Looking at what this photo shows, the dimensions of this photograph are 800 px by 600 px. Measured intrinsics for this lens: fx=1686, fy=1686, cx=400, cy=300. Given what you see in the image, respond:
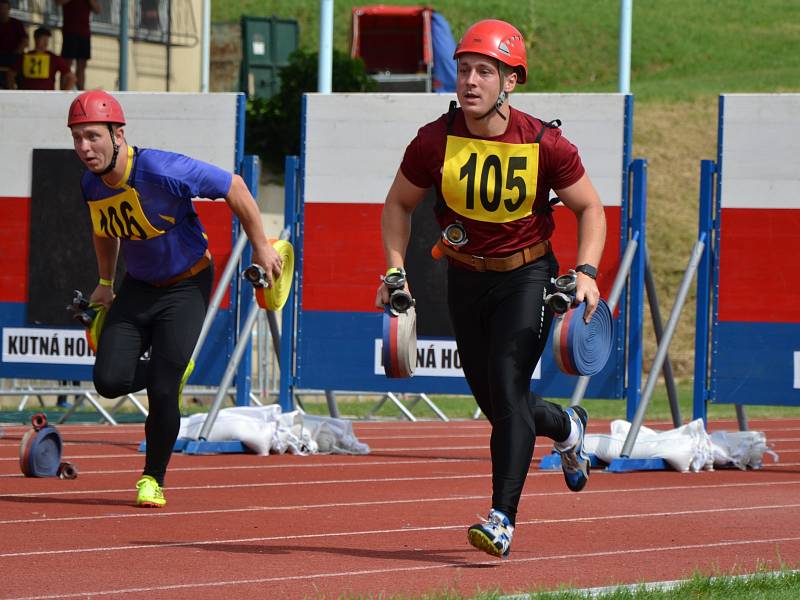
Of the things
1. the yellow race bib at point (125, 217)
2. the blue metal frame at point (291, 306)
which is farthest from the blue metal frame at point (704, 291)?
the yellow race bib at point (125, 217)

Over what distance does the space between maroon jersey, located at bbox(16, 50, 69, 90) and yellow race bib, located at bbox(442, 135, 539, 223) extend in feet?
49.2

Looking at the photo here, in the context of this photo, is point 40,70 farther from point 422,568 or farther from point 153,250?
point 422,568

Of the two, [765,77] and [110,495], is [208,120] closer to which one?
[110,495]

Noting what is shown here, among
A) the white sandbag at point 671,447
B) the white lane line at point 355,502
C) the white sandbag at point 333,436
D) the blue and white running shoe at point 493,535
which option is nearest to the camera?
the blue and white running shoe at point 493,535

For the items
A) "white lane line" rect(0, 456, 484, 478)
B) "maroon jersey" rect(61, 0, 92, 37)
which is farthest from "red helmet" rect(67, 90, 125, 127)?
"maroon jersey" rect(61, 0, 92, 37)

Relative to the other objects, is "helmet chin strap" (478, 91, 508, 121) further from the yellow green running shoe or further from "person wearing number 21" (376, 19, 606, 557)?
the yellow green running shoe

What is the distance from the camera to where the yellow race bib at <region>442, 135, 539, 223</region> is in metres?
7.52

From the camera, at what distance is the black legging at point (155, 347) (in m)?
9.19

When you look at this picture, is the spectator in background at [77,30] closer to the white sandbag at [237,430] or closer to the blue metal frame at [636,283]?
the white sandbag at [237,430]

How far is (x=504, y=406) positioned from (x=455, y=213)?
0.91 m

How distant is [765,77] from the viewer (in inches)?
2307

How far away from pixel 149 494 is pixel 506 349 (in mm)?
2743

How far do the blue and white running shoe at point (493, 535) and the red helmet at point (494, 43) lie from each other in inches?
78.5

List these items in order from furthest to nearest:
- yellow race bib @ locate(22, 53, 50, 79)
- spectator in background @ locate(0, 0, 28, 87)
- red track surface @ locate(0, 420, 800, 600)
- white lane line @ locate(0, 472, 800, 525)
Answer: spectator in background @ locate(0, 0, 28, 87) → yellow race bib @ locate(22, 53, 50, 79) → white lane line @ locate(0, 472, 800, 525) → red track surface @ locate(0, 420, 800, 600)
